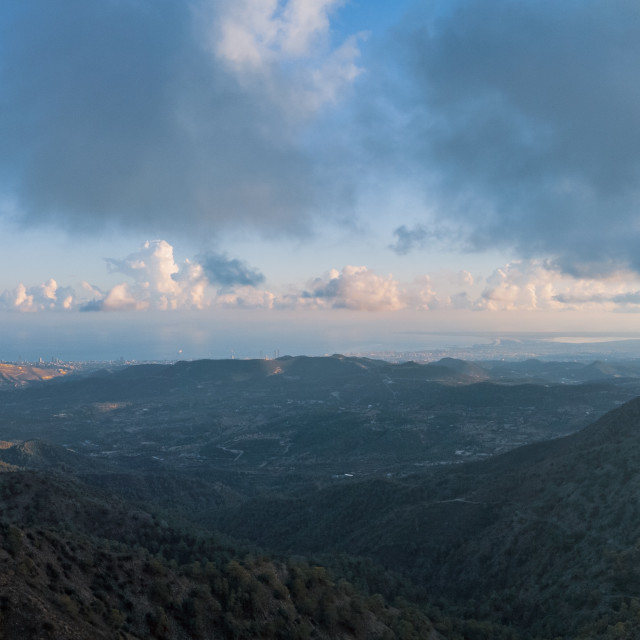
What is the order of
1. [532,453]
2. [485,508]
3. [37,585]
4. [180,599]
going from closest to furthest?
[37,585] → [180,599] → [485,508] → [532,453]

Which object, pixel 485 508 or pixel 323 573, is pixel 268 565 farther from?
pixel 485 508

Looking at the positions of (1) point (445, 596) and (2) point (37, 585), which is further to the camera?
(1) point (445, 596)

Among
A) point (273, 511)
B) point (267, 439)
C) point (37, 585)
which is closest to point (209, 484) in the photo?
point (273, 511)

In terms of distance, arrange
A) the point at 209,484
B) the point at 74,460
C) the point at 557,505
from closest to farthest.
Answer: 1. the point at 557,505
2. the point at 209,484
3. the point at 74,460

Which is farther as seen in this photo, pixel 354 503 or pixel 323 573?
pixel 354 503

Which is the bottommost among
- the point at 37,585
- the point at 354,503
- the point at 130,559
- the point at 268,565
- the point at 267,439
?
the point at 267,439

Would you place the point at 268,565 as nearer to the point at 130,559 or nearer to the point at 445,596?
the point at 130,559

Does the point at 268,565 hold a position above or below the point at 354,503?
above

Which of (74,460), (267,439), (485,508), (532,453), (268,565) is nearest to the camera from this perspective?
(268,565)

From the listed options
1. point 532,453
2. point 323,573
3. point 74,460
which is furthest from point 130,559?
point 74,460
